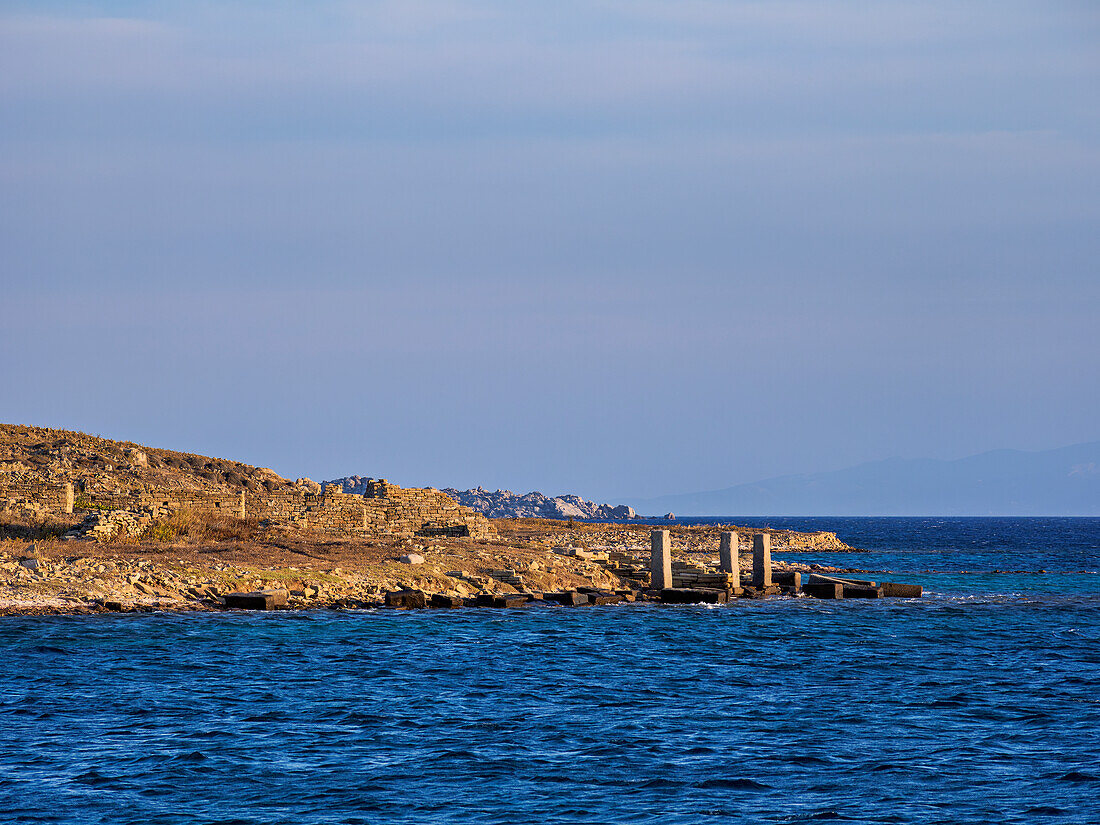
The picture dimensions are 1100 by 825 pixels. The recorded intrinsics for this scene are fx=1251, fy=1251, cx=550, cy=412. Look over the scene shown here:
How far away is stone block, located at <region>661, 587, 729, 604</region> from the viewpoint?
138 ft

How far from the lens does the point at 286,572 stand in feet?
127

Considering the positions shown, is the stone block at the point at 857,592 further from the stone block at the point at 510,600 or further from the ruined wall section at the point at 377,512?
the ruined wall section at the point at 377,512

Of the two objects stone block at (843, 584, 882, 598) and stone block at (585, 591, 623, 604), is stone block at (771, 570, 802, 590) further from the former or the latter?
stone block at (585, 591, 623, 604)

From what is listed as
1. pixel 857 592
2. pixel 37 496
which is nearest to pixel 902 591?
pixel 857 592

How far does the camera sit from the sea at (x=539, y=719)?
52.3ft

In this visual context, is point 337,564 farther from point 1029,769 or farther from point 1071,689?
point 1029,769

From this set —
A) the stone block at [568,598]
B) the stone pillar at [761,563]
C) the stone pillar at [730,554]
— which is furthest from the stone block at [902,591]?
the stone block at [568,598]

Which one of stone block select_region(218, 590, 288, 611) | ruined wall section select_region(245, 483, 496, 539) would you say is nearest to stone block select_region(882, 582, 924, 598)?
ruined wall section select_region(245, 483, 496, 539)

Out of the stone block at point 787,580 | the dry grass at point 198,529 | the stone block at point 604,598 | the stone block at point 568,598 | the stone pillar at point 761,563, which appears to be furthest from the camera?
the stone block at point 787,580

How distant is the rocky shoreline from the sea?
1.47 metres

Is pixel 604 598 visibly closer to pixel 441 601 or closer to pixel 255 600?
pixel 441 601

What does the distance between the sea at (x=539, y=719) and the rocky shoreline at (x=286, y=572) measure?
1469 millimetres

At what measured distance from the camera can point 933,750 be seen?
62.6 ft

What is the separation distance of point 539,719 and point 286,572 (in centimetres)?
1896
